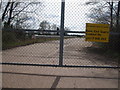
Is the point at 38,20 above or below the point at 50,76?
above

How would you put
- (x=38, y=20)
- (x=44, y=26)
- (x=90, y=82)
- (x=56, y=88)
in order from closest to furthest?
(x=56, y=88) → (x=90, y=82) → (x=38, y=20) → (x=44, y=26)

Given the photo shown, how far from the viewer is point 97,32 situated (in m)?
4.59

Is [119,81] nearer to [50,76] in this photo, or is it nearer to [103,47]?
[50,76]

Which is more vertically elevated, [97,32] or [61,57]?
[97,32]

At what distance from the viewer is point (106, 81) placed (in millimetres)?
4648

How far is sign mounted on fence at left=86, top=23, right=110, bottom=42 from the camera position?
15.0 ft

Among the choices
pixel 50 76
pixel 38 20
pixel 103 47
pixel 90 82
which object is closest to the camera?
pixel 90 82

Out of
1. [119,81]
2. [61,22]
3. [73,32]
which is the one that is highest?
[61,22]

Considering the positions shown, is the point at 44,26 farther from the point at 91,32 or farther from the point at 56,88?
the point at 56,88

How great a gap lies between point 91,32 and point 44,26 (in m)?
1.82

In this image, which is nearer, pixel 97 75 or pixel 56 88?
pixel 56 88

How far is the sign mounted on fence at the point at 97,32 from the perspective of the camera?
180 inches

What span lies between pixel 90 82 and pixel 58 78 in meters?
0.92

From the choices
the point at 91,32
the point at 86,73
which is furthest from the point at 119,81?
the point at 91,32
